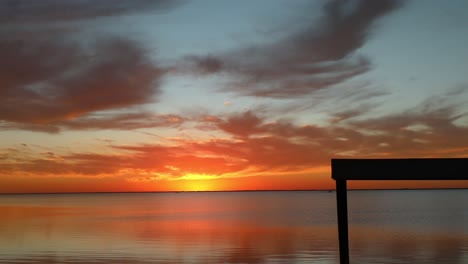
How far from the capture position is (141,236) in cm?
4275

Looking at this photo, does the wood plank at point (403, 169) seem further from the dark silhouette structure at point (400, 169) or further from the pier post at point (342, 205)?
the pier post at point (342, 205)

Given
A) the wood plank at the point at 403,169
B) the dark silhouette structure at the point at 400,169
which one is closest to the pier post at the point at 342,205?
the dark silhouette structure at the point at 400,169

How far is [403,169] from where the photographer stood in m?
12.2

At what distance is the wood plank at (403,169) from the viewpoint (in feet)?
39.4

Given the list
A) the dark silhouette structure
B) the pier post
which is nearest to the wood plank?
the dark silhouette structure

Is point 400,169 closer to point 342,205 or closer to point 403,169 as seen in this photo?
point 403,169

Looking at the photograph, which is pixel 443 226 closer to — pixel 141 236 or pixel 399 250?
pixel 399 250

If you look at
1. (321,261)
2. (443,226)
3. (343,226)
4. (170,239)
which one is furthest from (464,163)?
(443,226)

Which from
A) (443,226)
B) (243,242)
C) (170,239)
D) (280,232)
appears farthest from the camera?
(443,226)

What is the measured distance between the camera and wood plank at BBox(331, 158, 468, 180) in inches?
473

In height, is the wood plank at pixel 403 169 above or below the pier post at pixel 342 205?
above

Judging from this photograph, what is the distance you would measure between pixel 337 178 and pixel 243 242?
2631 cm

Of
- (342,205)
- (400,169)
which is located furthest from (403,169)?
(342,205)

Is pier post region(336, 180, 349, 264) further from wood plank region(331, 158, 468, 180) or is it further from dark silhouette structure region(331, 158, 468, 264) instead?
wood plank region(331, 158, 468, 180)
